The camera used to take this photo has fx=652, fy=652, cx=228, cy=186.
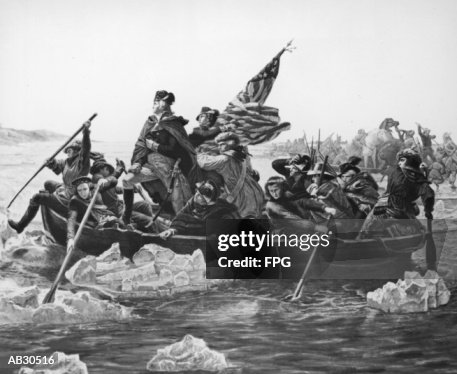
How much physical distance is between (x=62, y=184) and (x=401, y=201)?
12.7 ft

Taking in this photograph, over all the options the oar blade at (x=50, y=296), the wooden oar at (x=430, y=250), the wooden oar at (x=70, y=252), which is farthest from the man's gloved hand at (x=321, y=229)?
the oar blade at (x=50, y=296)

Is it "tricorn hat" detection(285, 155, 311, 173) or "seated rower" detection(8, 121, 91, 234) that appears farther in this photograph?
"seated rower" detection(8, 121, 91, 234)

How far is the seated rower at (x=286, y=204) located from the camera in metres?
7.35

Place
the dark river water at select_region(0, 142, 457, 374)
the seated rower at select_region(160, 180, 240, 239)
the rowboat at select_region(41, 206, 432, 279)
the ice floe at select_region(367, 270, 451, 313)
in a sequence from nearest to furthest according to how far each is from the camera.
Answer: the dark river water at select_region(0, 142, 457, 374), the ice floe at select_region(367, 270, 451, 313), the rowboat at select_region(41, 206, 432, 279), the seated rower at select_region(160, 180, 240, 239)

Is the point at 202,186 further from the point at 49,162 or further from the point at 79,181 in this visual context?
the point at 49,162

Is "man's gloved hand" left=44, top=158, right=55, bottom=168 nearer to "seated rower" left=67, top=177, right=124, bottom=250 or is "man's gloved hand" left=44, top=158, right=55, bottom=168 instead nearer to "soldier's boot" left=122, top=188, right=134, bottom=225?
"seated rower" left=67, top=177, right=124, bottom=250

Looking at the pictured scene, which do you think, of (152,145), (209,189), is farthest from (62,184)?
(209,189)

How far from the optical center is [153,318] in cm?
726

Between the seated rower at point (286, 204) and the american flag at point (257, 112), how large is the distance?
558mm

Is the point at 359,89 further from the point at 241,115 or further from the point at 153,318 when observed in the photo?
the point at 153,318

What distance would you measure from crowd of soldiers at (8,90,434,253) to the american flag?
0.14 m

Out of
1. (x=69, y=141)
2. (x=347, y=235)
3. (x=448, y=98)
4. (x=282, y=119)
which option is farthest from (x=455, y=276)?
(x=69, y=141)

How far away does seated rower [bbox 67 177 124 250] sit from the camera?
24.6 feet

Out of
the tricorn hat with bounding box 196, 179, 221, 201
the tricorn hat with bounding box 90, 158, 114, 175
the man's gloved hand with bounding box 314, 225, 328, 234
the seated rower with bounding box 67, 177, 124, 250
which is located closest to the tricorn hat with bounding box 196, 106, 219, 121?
the tricorn hat with bounding box 196, 179, 221, 201
